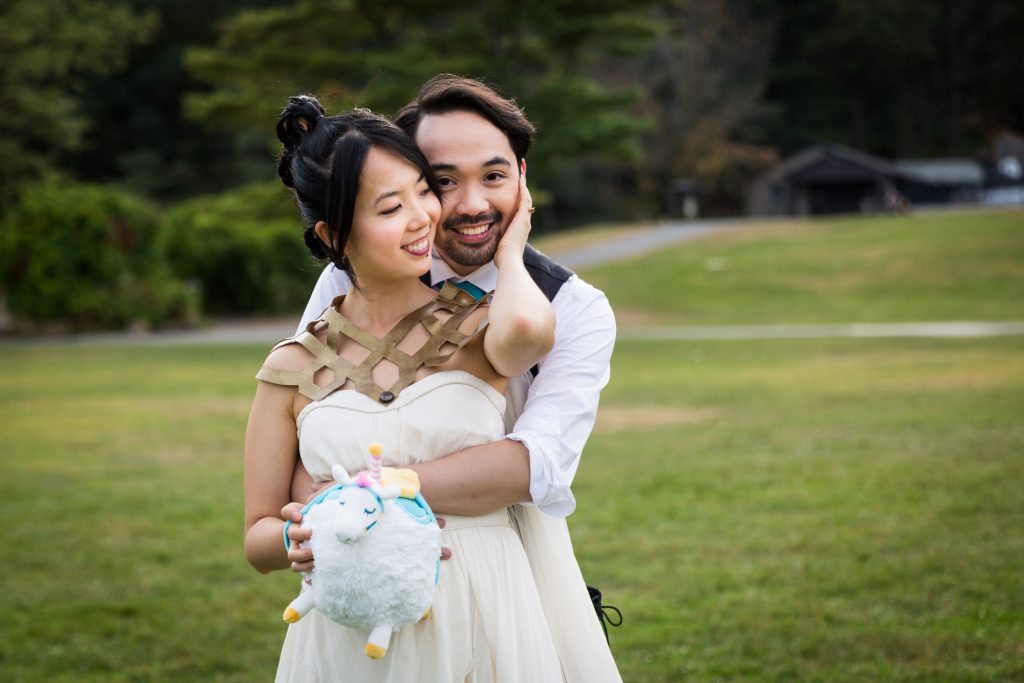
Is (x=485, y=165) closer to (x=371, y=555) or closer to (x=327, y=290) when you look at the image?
(x=327, y=290)

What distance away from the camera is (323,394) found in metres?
2.43

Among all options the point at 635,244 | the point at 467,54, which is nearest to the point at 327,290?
the point at 467,54

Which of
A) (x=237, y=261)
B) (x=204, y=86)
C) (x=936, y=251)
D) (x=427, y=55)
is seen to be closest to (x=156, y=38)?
(x=204, y=86)

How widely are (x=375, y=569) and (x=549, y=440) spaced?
0.52 meters

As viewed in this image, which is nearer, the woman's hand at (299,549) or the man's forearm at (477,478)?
the woman's hand at (299,549)

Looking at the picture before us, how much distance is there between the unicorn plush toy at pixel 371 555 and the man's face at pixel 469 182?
0.70 meters

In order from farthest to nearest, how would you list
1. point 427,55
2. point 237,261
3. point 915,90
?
point 915,90 < point 237,261 < point 427,55

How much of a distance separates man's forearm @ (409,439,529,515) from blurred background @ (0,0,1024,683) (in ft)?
3.50

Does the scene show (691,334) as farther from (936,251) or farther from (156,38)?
(156,38)

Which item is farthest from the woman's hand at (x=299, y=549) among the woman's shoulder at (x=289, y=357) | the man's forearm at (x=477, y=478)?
the woman's shoulder at (x=289, y=357)

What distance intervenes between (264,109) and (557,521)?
83.9ft

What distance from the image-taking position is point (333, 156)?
2.43m

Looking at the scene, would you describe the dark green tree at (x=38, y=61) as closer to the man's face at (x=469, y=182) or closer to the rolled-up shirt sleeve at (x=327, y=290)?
the rolled-up shirt sleeve at (x=327, y=290)

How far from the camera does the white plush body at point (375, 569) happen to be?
215 cm
